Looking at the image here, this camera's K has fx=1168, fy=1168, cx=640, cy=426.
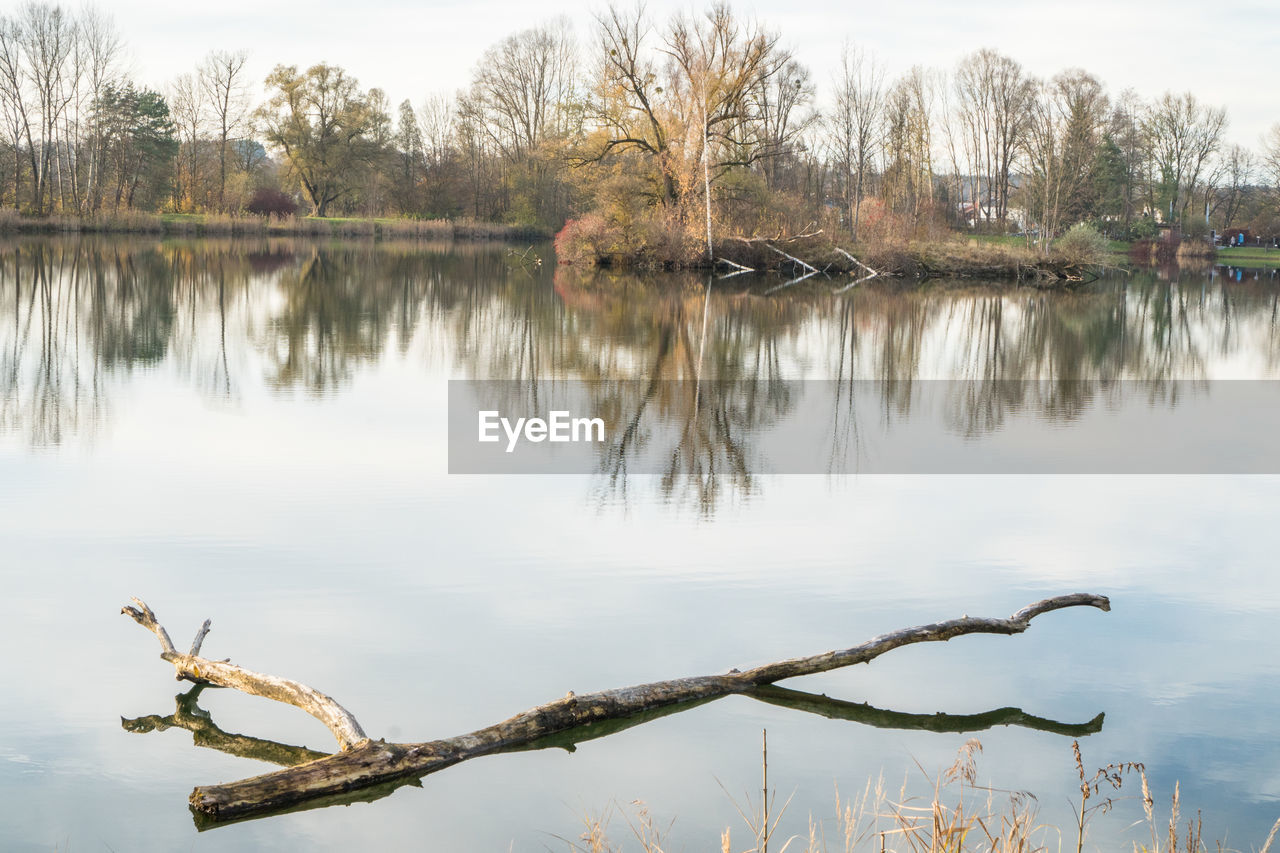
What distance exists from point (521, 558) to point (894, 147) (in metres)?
48.9

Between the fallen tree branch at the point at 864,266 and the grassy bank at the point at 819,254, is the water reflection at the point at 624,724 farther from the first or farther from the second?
the fallen tree branch at the point at 864,266

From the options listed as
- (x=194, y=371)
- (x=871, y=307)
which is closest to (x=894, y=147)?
(x=871, y=307)

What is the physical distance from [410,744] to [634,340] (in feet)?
48.2

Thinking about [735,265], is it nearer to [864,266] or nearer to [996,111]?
[864,266]

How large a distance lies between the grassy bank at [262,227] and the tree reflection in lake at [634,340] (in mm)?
18914

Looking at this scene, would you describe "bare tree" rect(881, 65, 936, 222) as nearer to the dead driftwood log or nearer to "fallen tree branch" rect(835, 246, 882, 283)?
"fallen tree branch" rect(835, 246, 882, 283)

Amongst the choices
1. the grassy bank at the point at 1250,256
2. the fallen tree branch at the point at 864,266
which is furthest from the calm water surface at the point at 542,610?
the grassy bank at the point at 1250,256

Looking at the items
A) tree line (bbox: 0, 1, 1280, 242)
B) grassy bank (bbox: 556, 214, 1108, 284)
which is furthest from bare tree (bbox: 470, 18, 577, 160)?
grassy bank (bbox: 556, 214, 1108, 284)

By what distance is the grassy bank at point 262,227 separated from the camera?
50.8 metres

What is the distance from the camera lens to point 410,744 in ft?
14.6

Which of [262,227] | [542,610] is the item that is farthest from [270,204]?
[542,610]

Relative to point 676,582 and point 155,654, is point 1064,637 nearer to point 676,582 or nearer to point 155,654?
point 676,582

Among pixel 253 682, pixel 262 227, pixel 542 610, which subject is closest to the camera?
pixel 253 682

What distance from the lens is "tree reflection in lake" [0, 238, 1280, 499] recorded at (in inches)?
511
